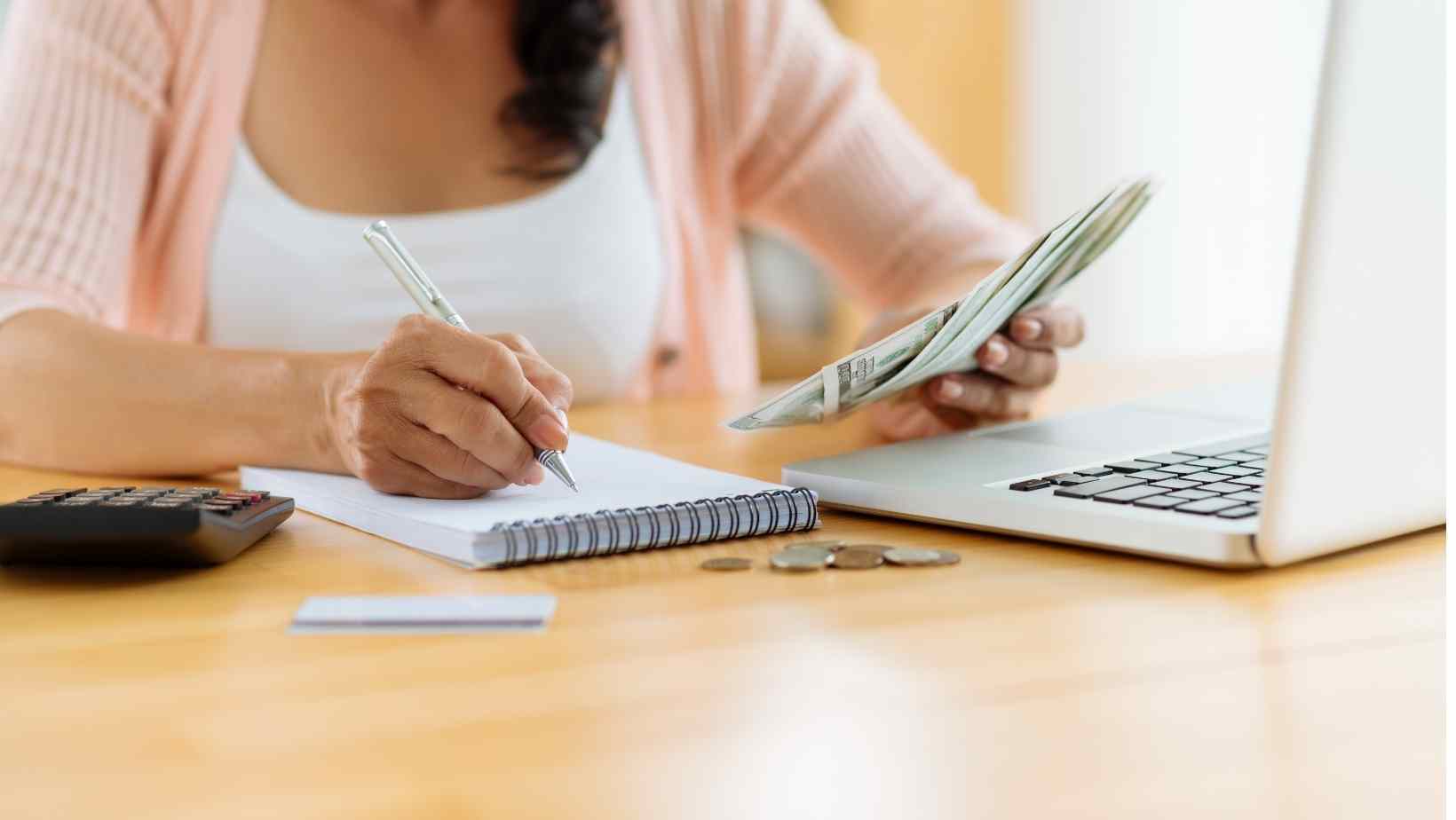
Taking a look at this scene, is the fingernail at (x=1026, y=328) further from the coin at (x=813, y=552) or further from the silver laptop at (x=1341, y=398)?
the coin at (x=813, y=552)

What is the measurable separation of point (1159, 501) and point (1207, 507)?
2cm

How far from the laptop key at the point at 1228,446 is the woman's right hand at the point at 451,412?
1.13 ft

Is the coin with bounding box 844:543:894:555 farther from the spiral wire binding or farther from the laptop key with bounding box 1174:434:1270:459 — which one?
the laptop key with bounding box 1174:434:1270:459

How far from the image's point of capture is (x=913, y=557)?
1.97 ft

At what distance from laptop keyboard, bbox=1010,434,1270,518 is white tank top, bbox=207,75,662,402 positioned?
2.59ft

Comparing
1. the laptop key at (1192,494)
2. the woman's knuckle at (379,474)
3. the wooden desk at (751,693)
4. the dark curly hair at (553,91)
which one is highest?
the dark curly hair at (553,91)

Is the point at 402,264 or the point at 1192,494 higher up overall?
the point at 402,264

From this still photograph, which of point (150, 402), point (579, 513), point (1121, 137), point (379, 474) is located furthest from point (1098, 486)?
point (1121, 137)

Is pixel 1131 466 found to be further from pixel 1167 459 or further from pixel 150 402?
pixel 150 402

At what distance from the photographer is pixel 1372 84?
470mm

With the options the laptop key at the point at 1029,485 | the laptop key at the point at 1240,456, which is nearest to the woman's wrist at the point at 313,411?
the laptop key at the point at 1029,485

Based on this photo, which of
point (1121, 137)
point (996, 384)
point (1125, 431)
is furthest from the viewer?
point (1121, 137)

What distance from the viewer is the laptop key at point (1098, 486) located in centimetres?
62

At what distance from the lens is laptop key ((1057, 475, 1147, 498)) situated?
0.62 meters
